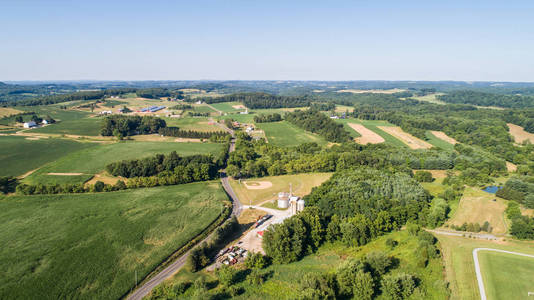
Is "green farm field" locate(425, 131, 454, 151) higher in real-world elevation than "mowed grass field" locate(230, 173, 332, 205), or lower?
higher

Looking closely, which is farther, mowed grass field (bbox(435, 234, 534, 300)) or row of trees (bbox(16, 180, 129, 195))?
row of trees (bbox(16, 180, 129, 195))

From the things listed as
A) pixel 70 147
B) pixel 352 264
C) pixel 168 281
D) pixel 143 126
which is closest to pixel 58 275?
pixel 168 281

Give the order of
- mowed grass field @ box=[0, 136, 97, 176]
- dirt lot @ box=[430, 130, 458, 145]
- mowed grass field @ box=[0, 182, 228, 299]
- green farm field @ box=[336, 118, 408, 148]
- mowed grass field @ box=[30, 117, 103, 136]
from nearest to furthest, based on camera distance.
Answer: mowed grass field @ box=[0, 182, 228, 299] → mowed grass field @ box=[0, 136, 97, 176] → green farm field @ box=[336, 118, 408, 148] → mowed grass field @ box=[30, 117, 103, 136] → dirt lot @ box=[430, 130, 458, 145]

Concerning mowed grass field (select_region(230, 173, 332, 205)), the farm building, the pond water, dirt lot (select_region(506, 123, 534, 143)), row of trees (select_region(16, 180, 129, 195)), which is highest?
the farm building

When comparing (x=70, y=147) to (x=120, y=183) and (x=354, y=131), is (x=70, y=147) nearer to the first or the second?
(x=120, y=183)

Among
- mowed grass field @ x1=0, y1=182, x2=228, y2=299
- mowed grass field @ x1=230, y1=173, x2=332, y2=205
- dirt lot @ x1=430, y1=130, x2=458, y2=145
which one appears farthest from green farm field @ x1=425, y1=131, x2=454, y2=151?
mowed grass field @ x1=0, y1=182, x2=228, y2=299

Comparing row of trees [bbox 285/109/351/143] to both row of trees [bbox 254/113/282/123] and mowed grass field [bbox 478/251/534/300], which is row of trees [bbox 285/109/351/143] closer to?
row of trees [bbox 254/113/282/123]

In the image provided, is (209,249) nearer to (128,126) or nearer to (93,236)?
(93,236)
